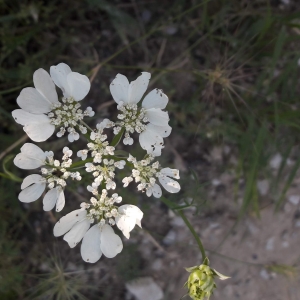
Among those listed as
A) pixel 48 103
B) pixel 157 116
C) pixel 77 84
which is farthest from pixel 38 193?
pixel 157 116

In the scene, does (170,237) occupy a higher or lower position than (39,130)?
lower

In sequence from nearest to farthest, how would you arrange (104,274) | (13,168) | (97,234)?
(97,234) < (13,168) < (104,274)

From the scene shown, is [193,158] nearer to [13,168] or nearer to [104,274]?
[104,274]

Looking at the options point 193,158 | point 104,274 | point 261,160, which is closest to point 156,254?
point 104,274

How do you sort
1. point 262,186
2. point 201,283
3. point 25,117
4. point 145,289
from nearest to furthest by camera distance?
1. point 201,283
2. point 25,117
3. point 145,289
4. point 262,186

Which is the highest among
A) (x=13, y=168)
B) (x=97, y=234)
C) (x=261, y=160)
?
(x=97, y=234)

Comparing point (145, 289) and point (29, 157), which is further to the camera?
point (145, 289)

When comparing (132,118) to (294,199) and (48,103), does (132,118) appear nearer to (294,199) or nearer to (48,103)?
(48,103)

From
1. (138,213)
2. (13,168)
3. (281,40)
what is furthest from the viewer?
(13,168)
